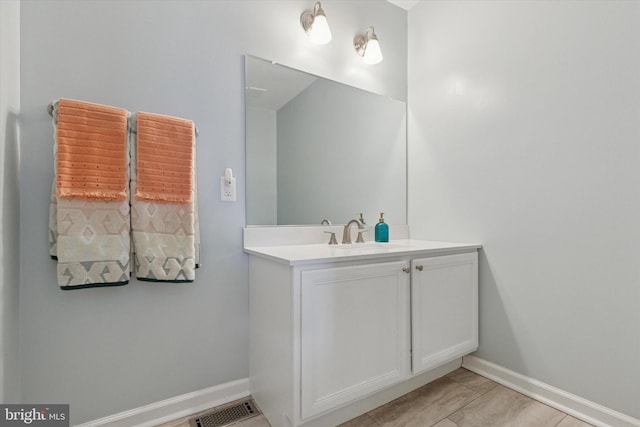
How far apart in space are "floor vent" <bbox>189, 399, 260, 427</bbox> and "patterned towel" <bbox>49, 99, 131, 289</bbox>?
0.75m

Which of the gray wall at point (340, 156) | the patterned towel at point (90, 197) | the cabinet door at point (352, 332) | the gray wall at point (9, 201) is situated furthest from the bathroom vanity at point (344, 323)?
the gray wall at point (9, 201)

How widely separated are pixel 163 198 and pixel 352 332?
1.00 metres

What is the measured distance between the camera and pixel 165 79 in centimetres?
142

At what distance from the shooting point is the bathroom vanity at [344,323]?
120cm

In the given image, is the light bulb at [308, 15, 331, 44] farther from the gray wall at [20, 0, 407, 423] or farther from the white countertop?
the white countertop

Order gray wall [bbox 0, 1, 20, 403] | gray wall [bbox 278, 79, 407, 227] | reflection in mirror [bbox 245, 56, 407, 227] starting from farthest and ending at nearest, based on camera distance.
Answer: gray wall [bbox 278, 79, 407, 227], reflection in mirror [bbox 245, 56, 407, 227], gray wall [bbox 0, 1, 20, 403]

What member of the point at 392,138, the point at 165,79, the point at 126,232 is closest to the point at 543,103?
the point at 392,138

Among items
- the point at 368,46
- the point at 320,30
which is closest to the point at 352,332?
the point at 320,30

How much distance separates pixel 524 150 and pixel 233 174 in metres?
1.56

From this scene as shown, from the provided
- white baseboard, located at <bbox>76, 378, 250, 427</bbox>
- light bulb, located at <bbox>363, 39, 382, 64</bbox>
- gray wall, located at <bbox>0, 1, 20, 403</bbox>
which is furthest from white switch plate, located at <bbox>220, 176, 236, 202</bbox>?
light bulb, located at <bbox>363, 39, 382, 64</bbox>

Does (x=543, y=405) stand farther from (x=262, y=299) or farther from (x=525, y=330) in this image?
(x=262, y=299)

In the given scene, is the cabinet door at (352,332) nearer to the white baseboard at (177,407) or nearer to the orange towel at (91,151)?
the white baseboard at (177,407)

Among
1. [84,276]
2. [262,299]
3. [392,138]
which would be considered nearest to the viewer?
[84,276]

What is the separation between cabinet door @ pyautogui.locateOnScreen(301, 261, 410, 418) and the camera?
121 centimetres
